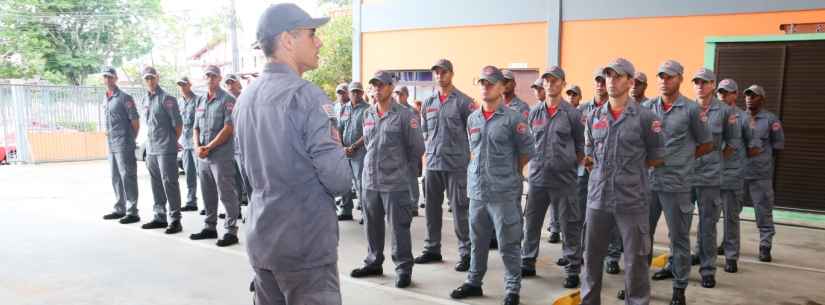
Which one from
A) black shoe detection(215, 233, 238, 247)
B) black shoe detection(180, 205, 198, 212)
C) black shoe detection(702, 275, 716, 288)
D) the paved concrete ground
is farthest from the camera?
black shoe detection(180, 205, 198, 212)

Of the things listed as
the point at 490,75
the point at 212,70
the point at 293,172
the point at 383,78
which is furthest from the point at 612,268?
the point at 212,70

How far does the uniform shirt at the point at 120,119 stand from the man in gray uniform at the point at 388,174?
3.32m

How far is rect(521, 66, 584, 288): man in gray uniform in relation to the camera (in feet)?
16.2

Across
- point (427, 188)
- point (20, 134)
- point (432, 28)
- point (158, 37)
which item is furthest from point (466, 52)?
point (158, 37)

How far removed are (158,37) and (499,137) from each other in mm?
25622

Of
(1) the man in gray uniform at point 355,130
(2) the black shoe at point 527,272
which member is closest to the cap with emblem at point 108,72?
(1) the man in gray uniform at point 355,130

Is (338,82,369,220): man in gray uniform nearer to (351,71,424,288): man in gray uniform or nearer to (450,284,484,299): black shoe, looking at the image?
(351,71,424,288): man in gray uniform

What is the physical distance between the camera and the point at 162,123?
21.4 ft

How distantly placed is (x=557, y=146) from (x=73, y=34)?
72.7 ft

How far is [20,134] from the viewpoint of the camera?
12.9 metres

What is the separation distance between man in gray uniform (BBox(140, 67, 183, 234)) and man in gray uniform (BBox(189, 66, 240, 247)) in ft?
1.47

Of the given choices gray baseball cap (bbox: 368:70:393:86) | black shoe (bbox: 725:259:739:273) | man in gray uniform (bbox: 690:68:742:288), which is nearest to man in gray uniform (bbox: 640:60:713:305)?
man in gray uniform (bbox: 690:68:742:288)

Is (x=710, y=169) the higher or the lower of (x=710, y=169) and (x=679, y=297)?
the higher

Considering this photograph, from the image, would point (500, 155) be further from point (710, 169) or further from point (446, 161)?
point (710, 169)
